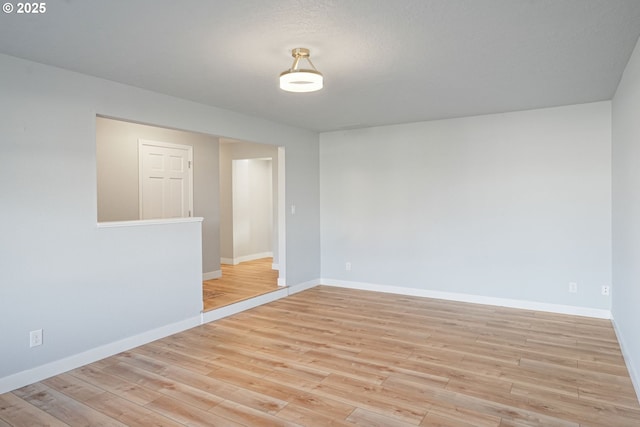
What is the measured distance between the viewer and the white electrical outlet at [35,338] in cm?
294

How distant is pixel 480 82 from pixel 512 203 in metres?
1.90

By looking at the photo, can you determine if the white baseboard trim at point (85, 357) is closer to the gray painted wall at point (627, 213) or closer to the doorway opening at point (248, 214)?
the doorway opening at point (248, 214)

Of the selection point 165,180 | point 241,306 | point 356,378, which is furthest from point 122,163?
point 356,378

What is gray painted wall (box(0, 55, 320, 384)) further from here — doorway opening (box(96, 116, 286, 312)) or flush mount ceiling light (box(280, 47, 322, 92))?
flush mount ceiling light (box(280, 47, 322, 92))

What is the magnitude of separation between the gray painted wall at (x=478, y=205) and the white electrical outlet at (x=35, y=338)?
4.02m

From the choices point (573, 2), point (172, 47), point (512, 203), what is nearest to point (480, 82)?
point (573, 2)

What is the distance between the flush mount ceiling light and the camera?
2699 mm

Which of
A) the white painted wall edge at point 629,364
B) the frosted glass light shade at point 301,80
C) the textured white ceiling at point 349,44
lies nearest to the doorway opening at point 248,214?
the textured white ceiling at point 349,44

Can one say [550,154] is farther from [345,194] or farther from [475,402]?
[475,402]

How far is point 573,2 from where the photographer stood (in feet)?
6.93

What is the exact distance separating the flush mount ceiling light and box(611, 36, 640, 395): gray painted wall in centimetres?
216

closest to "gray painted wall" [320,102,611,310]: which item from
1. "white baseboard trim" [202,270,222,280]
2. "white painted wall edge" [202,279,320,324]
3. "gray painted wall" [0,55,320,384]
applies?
"white painted wall edge" [202,279,320,324]

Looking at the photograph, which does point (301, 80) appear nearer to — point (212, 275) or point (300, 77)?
point (300, 77)

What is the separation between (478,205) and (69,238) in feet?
14.8
